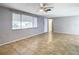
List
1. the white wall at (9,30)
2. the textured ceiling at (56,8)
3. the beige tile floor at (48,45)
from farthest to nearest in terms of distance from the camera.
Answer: the white wall at (9,30), the beige tile floor at (48,45), the textured ceiling at (56,8)

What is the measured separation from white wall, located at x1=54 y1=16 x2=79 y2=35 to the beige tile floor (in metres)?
0.12

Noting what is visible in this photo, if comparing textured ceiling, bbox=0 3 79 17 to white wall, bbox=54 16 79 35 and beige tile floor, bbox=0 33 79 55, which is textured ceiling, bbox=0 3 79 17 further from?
beige tile floor, bbox=0 33 79 55

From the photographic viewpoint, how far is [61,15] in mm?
2363

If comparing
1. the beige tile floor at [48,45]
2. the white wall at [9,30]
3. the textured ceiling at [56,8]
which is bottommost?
the beige tile floor at [48,45]

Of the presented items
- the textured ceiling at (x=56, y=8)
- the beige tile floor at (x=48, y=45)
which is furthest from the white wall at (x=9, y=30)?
the textured ceiling at (x=56, y=8)

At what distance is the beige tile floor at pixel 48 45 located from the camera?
2.11 meters

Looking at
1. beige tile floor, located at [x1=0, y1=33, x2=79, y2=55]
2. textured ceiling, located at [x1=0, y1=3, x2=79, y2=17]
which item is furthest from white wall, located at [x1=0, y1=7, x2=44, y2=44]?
textured ceiling, located at [x1=0, y1=3, x2=79, y2=17]

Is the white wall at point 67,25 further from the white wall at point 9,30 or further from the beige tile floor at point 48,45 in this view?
the white wall at point 9,30

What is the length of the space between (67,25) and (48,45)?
669 millimetres

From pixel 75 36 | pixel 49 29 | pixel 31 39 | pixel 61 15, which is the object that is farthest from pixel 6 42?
pixel 75 36

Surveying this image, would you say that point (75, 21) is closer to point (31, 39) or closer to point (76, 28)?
point (76, 28)

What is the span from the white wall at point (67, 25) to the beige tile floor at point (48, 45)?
12 centimetres

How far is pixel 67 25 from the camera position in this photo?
2268 mm
